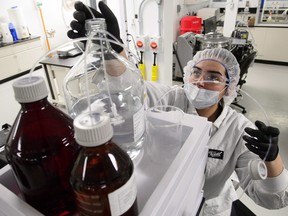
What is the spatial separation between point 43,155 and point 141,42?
2176 millimetres

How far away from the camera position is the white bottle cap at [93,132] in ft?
0.85

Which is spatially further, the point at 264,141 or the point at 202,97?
the point at 202,97

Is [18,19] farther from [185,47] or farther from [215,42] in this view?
[215,42]

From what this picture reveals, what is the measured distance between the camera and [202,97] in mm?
1155

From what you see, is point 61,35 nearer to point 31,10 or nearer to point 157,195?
point 31,10

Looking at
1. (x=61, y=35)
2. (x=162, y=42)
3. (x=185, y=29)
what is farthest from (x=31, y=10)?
(x=162, y=42)

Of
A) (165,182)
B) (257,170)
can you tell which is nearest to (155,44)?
(257,170)

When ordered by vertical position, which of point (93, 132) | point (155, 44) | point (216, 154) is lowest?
point (216, 154)

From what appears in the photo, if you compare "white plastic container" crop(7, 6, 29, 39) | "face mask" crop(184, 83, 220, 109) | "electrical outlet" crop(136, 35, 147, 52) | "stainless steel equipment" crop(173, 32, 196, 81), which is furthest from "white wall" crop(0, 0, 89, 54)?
"face mask" crop(184, 83, 220, 109)

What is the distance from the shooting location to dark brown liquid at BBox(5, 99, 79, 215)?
12.2 inches

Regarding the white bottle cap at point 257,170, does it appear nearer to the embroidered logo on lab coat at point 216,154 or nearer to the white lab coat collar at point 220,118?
the embroidered logo on lab coat at point 216,154

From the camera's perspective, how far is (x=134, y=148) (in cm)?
47

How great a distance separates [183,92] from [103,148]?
3.53 feet

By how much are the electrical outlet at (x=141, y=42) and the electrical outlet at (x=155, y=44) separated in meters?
0.06
